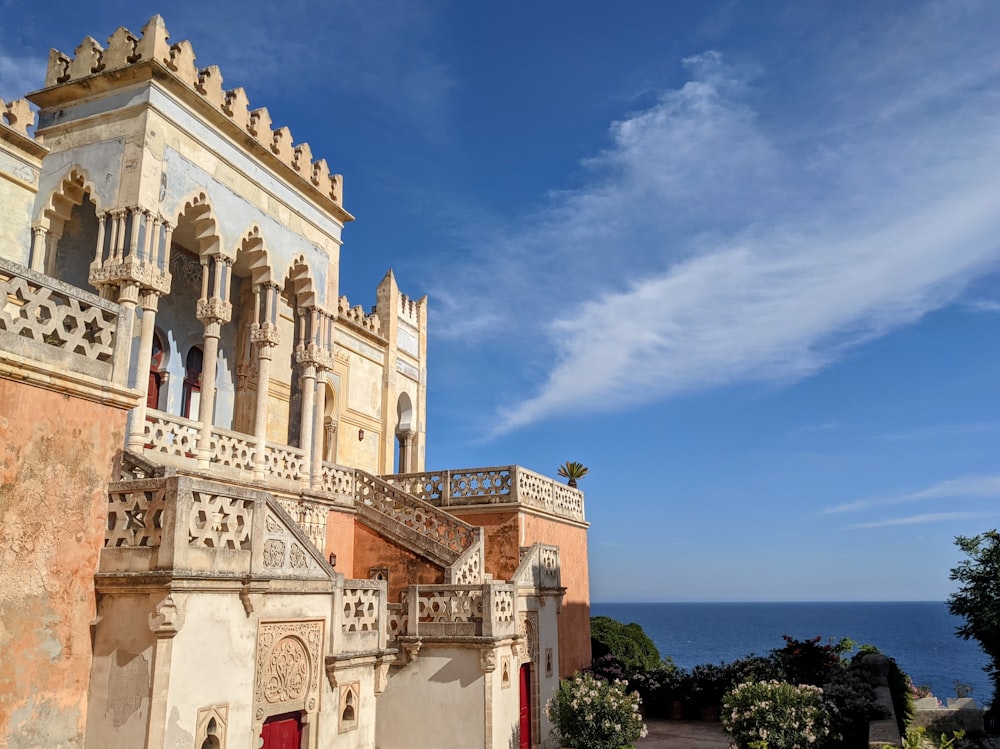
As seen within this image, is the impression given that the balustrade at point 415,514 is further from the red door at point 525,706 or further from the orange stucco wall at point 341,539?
the red door at point 525,706

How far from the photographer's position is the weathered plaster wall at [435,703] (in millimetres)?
13375

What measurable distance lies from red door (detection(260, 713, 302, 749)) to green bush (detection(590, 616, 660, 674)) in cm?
1764

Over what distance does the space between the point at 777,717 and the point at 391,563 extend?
759cm

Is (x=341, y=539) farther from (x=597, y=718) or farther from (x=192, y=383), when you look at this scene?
(x=597, y=718)

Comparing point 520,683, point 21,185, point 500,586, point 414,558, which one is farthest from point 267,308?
point 520,683

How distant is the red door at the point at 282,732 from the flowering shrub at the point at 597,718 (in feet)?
20.9

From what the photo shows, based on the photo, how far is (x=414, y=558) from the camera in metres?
16.2

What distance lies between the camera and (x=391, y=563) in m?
16.5

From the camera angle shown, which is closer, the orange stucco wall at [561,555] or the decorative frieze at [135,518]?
the decorative frieze at [135,518]

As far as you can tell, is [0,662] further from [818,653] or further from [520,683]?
[818,653]

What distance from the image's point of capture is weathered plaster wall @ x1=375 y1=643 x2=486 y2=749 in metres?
13.4

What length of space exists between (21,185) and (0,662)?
10.2 meters

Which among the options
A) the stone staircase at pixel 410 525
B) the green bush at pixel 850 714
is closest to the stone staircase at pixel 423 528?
the stone staircase at pixel 410 525

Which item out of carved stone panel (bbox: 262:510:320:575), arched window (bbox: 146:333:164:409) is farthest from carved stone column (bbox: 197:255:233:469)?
carved stone panel (bbox: 262:510:320:575)
